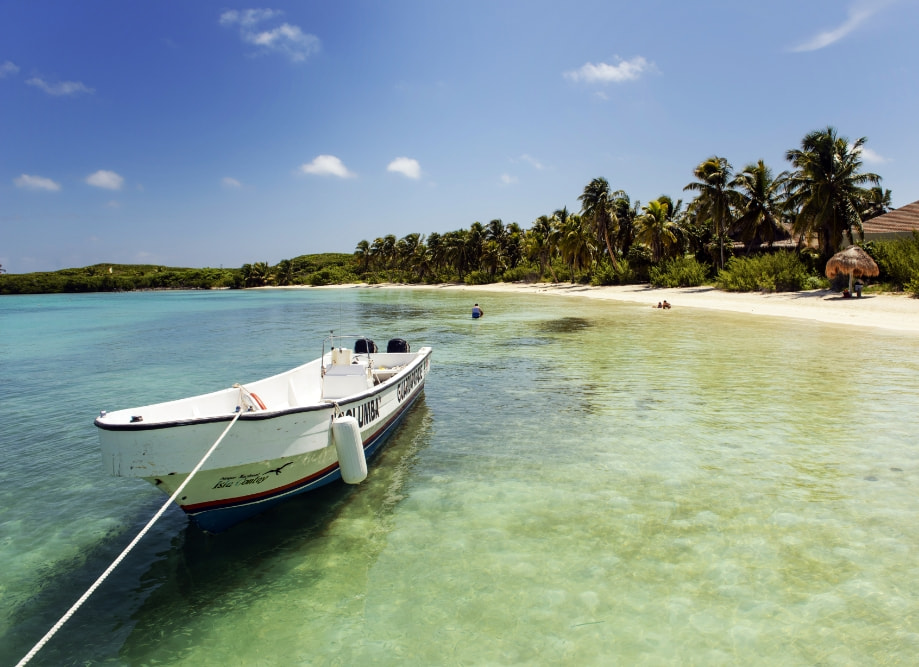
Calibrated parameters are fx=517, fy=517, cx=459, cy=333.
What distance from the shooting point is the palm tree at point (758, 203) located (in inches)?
1602

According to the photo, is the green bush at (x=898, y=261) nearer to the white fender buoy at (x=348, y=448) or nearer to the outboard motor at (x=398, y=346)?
the outboard motor at (x=398, y=346)

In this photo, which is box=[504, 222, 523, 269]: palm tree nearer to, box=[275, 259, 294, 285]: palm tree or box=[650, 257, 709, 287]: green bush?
box=[650, 257, 709, 287]: green bush

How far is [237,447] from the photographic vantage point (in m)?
5.43

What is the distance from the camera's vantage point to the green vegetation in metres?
32.9

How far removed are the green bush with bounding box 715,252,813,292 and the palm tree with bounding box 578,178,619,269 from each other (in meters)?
18.4

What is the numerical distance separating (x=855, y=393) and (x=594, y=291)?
44.2 meters

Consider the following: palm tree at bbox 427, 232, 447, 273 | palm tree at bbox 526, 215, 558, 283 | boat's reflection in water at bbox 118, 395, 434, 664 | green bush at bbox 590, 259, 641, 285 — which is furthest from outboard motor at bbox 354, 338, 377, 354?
palm tree at bbox 427, 232, 447, 273

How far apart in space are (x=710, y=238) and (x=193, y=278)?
147 meters

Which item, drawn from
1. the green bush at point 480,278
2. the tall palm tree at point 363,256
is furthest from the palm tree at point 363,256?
the green bush at point 480,278

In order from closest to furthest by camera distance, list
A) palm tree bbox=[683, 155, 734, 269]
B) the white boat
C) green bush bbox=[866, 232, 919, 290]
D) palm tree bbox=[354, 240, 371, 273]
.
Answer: the white boat → green bush bbox=[866, 232, 919, 290] → palm tree bbox=[683, 155, 734, 269] → palm tree bbox=[354, 240, 371, 273]

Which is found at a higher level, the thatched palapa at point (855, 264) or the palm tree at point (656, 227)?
the palm tree at point (656, 227)

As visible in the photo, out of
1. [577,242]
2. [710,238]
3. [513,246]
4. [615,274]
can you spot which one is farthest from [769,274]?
[513,246]

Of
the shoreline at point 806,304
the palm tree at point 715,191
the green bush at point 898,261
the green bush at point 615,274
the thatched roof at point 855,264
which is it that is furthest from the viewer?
the green bush at point 615,274

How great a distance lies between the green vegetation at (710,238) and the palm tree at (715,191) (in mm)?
83
